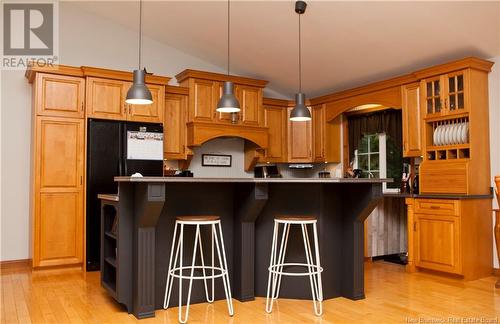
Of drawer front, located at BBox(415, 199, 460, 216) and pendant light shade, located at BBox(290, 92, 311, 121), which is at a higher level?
pendant light shade, located at BBox(290, 92, 311, 121)

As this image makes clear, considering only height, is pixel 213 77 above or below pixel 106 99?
above

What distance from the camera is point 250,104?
6.58 m

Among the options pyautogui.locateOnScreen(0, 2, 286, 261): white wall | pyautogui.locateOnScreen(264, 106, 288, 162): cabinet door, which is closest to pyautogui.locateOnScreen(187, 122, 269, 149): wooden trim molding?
pyautogui.locateOnScreen(264, 106, 288, 162): cabinet door

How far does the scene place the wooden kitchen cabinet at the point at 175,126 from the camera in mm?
5996

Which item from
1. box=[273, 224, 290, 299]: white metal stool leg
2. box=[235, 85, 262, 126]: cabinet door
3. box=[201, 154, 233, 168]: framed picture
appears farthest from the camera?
box=[201, 154, 233, 168]: framed picture

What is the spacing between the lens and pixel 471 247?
4.70 meters

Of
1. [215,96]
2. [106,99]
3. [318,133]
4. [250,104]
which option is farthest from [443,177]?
[106,99]

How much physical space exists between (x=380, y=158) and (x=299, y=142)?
1294mm

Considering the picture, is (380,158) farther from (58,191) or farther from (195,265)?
(58,191)

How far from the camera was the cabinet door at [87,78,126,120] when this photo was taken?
5273mm

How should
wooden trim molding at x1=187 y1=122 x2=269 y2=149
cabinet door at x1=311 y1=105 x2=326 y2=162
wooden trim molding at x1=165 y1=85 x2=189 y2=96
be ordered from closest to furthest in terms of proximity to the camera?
wooden trim molding at x1=165 y1=85 x2=189 y2=96
wooden trim molding at x1=187 y1=122 x2=269 y2=149
cabinet door at x1=311 y1=105 x2=326 y2=162

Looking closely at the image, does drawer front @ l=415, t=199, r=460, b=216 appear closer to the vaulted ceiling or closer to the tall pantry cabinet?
the vaulted ceiling

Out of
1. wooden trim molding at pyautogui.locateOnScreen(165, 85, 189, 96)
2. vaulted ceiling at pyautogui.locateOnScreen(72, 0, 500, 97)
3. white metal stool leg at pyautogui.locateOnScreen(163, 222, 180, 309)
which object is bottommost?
white metal stool leg at pyautogui.locateOnScreen(163, 222, 180, 309)

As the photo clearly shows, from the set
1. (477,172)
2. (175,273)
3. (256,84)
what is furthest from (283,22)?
(175,273)
